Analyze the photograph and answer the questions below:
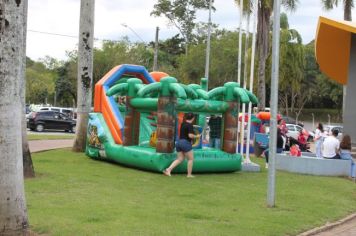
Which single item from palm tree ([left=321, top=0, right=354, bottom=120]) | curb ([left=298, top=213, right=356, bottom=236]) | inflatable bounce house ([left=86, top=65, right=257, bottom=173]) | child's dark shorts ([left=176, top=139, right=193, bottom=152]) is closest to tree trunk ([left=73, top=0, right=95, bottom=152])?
inflatable bounce house ([left=86, top=65, right=257, bottom=173])

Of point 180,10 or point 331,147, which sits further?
point 180,10

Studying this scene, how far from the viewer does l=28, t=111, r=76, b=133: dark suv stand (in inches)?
1454

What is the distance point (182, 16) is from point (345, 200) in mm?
52970

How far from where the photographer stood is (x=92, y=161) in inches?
658

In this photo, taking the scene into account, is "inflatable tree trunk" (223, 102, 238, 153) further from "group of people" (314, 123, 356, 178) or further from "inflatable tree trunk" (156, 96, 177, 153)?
"group of people" (314, 123, 356, 178)

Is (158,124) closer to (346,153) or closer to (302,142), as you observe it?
(346,153)

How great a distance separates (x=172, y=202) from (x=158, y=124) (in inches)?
180

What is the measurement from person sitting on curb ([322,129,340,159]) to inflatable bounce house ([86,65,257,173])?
9.47 ft

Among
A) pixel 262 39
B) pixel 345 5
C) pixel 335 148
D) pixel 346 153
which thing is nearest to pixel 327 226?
pixel 335 148

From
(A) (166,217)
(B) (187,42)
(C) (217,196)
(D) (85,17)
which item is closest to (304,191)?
(C) (217,196)

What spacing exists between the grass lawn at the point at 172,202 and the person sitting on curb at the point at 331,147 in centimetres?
151

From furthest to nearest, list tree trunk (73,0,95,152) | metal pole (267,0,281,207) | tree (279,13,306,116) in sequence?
tree (279,13,306,116) → tree trunk (73,0,95,152) → metal pole (267,0,281,207)

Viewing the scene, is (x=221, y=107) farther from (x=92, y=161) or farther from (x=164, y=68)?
(x=164, y=68)

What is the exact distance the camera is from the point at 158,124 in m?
14.2
